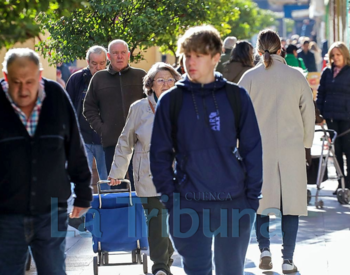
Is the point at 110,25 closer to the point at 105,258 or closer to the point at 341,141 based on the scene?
the point at 341,141

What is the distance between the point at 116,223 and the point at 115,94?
205 centimetres

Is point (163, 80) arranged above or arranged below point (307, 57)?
below

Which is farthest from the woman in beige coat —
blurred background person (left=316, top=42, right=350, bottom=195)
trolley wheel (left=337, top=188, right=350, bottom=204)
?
blurred background person (left=316, top=42, right=350, bottom=195)

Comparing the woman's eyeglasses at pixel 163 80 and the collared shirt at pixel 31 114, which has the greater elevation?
the woman's eyeglasses at pixel 163 80

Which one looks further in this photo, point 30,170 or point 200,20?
point 200,20

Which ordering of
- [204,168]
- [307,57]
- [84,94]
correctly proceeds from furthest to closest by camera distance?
[307,57] → [84,94] → [204,168]

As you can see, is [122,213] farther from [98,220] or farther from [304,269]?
[304,269]

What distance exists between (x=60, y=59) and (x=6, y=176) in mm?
6468

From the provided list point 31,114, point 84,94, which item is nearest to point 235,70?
point 84,94

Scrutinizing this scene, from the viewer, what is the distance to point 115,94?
810 cm

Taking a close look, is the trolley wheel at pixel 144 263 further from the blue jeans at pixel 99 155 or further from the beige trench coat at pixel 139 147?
the blue jeans at pixel 99 155

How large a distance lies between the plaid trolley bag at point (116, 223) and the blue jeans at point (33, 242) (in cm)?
203

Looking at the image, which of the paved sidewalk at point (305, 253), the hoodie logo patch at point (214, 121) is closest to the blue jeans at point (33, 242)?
the hoodie logo patch at point (214, 121)

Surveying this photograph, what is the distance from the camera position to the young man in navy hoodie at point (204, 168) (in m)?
4.38
